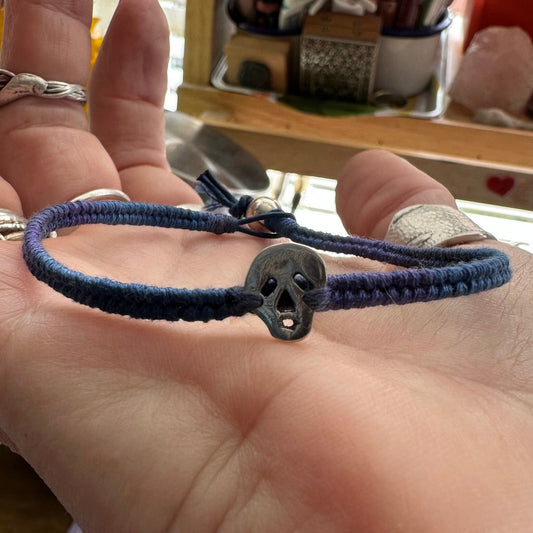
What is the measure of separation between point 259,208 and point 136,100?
204 millimetres

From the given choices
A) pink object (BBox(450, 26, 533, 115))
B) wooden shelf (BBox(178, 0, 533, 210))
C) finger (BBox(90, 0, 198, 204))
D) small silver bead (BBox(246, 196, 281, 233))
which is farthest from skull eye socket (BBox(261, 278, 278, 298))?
pink object (BBox(450, 26, 533, 115))

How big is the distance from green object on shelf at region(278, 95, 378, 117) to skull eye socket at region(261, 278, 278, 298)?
19.2 inches

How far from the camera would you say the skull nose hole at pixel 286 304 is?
0.30 metres

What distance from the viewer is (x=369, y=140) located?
736 mm

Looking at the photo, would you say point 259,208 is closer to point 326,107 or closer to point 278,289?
point 278,289

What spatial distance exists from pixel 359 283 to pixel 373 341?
5cm

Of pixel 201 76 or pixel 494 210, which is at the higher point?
pixel 201 76

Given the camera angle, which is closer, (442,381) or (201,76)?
(442,381)

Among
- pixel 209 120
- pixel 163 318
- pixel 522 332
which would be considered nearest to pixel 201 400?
pixel 163 318

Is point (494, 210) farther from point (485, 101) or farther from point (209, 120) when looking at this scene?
point (209, 120)

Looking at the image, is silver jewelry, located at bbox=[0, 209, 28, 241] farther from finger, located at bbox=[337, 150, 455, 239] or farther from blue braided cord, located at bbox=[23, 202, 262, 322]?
finger, located at bbox=[337, 150, 455, 239]

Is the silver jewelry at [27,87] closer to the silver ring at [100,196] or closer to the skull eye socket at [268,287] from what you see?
the silver ring at [100,196]

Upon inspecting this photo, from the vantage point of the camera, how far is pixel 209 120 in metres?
0.76

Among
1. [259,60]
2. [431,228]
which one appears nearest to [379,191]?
[431,228]
